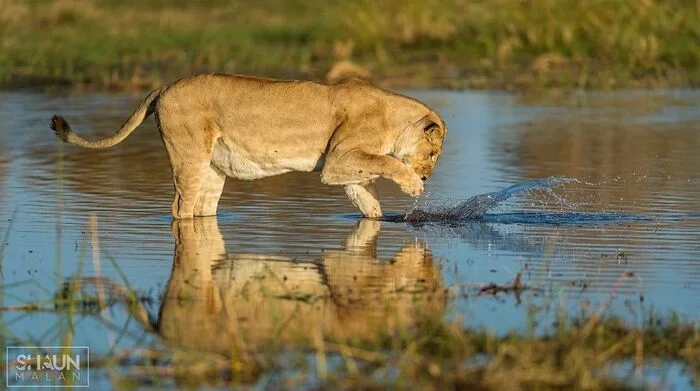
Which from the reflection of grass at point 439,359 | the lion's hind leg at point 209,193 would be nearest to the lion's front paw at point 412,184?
the lion's hind leg at point 209,193

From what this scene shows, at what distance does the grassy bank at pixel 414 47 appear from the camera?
2197 cm

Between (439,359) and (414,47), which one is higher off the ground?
(414,47)

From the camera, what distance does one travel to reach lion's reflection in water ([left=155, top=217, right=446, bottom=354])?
6.84 metres

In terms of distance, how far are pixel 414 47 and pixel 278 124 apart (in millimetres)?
14374

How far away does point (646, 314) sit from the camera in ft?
24.0

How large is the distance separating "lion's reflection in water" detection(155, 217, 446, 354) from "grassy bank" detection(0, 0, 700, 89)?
12382 millimetres

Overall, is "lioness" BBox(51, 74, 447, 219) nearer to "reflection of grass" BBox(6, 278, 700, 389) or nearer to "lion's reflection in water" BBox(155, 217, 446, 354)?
"lion's reflection in water" BBox(155, 217, 446, 354)

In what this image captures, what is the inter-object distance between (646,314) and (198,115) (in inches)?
172

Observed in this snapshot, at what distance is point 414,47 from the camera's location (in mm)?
24859

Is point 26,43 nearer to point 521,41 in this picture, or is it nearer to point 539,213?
point 521,41

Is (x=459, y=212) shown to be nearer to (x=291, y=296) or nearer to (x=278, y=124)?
(x=278, y=124)

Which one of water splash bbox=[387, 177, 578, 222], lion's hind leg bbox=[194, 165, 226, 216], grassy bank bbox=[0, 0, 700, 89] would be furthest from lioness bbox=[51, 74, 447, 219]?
grassy bank bbox=[0, 0, 700, 89]

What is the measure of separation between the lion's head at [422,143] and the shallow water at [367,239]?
1.32 ft

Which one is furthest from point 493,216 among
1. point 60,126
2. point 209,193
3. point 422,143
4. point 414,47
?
point 414,47
